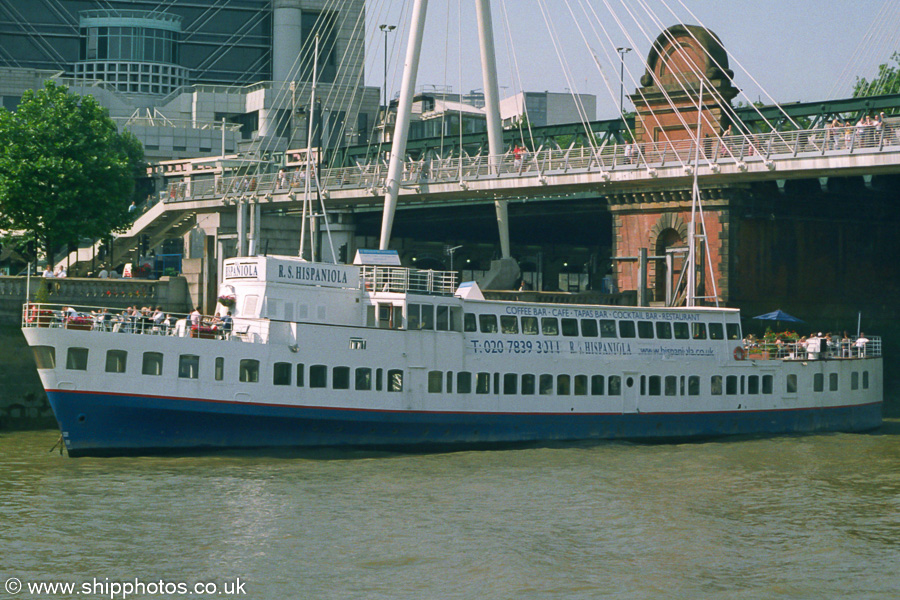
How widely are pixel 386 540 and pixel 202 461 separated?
11.4 metres

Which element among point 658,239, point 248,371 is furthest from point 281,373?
point 658,239

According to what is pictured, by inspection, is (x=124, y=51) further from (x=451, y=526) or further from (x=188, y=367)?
(x=451, y=526)

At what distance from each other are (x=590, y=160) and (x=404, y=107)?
1001 cm

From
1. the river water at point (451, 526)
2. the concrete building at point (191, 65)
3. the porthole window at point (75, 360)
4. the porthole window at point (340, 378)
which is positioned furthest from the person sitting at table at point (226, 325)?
the concrete building at point (191, 65)

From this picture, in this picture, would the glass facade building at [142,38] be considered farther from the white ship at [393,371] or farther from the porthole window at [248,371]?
the porthole window at [248,371]

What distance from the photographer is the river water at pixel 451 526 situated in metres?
24.6

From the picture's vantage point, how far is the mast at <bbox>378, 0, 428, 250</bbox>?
5778 centimetres

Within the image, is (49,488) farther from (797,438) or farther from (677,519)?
(797,438)

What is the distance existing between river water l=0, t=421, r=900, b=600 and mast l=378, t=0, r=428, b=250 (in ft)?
73.2

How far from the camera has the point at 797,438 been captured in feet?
156

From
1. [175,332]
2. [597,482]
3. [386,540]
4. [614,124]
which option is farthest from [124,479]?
[614,124]

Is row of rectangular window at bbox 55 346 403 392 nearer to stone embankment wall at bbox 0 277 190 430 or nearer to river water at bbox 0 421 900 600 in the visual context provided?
river water at bbox 0 421 900 600

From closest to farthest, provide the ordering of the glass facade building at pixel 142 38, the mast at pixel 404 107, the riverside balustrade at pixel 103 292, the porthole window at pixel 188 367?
1. the porthole window at pixel 188 367
2. the riverside balustrade at pixel 103 292
3. the mast at pixel 404 107
4. the glass facade building at pixel 142 38

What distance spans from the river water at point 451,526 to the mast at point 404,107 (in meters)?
22.3
